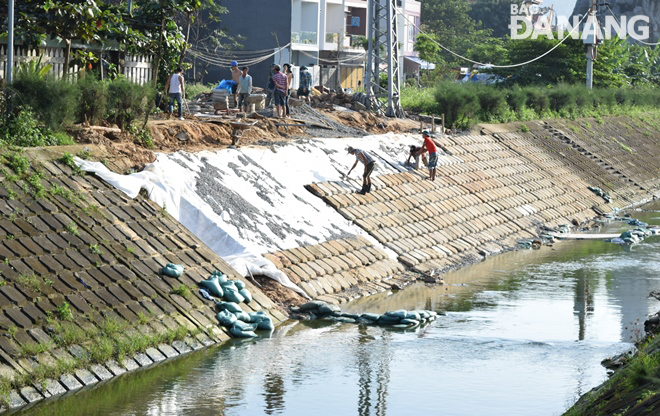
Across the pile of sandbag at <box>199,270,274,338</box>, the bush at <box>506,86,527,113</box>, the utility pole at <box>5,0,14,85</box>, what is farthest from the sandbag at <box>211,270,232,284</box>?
the bush at <box>506,86,527,113</box>

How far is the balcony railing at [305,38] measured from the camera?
2120 inches

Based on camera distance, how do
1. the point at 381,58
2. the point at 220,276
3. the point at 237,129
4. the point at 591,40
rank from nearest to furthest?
the point at 220,276 < the point at 237,129 < the point at 381,58 < the point at 591,40

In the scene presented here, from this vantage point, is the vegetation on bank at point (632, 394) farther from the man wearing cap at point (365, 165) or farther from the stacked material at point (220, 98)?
the stacked material at point (220, 98)

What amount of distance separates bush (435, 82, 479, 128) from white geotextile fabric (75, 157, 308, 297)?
18.6m

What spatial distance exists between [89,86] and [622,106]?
123 ft

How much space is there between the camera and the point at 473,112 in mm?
37500

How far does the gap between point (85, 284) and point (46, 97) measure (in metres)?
5.57

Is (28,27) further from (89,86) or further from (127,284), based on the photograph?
(127,284)

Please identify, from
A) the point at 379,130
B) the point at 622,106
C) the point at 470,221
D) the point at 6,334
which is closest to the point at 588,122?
the point at 622,106

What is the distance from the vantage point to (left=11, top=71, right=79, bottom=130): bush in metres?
19.0

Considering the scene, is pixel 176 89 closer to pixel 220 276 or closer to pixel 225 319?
pixel 220 276

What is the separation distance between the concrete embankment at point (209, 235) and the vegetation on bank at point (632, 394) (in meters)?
6.62

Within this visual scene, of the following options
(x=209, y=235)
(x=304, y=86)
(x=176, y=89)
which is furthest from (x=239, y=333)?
(x=304, y=86)

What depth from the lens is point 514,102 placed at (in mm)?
41781
